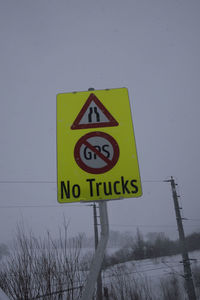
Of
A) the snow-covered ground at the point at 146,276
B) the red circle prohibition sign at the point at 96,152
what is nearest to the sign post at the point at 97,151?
the red circle prohibition sign at the point at 96,152

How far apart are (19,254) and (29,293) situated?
1.50 ft

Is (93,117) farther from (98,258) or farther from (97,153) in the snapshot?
(98,258)

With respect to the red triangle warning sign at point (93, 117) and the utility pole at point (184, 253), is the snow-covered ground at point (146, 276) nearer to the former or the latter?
the utility pole at point (184, 253)

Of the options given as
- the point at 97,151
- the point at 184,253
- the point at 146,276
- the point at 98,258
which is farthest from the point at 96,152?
the point at 146,276

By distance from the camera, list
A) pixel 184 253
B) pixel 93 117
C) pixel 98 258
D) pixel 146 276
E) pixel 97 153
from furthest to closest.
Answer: pixel 146 276 < pixel 184 253 < pixel 93 117 < pixel 97 153 < pixel 98 258

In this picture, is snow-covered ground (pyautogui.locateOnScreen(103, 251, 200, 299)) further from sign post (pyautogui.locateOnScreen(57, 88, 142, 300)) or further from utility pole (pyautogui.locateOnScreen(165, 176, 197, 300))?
sign post (pyautogui.locateOnScreen(57, 88, 142, 300))

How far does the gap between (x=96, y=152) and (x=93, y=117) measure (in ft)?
0.91

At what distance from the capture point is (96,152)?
1.29 m

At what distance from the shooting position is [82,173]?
47.9 inches

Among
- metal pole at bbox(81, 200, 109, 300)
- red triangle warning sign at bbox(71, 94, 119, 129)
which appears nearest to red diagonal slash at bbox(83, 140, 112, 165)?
red triangle warning sign at bbox(71, 94, 119, 129)

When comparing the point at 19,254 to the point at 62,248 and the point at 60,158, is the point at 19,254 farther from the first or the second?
the point at 60,158

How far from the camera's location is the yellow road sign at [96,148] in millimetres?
1188

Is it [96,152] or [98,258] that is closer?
[98,258]

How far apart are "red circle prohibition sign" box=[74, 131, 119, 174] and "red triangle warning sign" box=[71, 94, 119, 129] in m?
0.08
